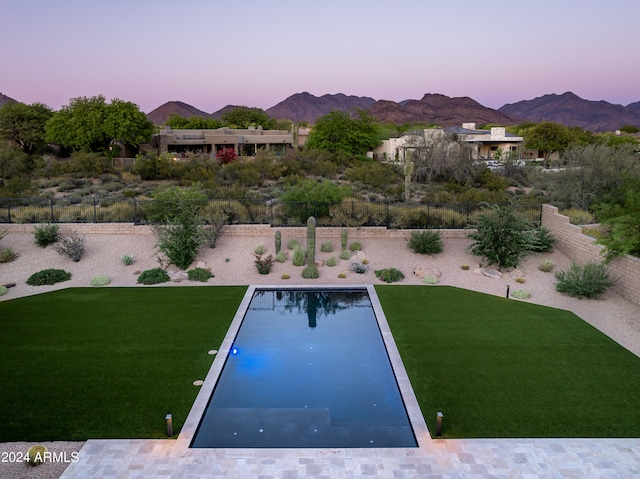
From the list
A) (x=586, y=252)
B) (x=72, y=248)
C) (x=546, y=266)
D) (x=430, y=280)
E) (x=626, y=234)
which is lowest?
(x=430, y=280)

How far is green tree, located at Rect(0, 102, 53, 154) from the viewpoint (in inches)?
2210

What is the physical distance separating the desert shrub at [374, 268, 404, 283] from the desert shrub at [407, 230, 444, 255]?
236 centimetres

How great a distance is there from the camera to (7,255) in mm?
19688

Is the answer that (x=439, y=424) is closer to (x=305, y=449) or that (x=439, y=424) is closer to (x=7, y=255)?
(x=305, y=449)

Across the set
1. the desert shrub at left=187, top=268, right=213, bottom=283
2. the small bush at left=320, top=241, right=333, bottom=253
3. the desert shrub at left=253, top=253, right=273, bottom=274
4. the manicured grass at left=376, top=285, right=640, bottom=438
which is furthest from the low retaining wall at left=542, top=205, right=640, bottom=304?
the desert shrub at left=187, top=268, right=213, bottom=283

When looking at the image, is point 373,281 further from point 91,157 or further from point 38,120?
point 38,120

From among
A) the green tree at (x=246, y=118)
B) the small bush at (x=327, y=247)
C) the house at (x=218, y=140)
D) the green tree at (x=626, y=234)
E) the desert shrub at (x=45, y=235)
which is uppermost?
the green tree at (x=246, y=118)

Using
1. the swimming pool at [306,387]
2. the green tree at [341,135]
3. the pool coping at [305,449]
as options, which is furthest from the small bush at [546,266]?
the green tree at [341,135]

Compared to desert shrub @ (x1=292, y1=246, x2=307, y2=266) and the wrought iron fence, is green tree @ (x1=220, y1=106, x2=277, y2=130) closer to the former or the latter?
the wrought iron fence

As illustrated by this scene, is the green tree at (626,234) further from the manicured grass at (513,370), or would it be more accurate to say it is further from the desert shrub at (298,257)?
the desert shrub at (298,257)

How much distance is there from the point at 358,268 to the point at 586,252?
801 cm

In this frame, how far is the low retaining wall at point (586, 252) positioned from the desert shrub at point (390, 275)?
6.47 meters

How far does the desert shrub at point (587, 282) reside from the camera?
1595 cm

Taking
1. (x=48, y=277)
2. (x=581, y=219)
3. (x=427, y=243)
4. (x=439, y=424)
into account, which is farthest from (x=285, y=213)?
(x=439, y=424)
